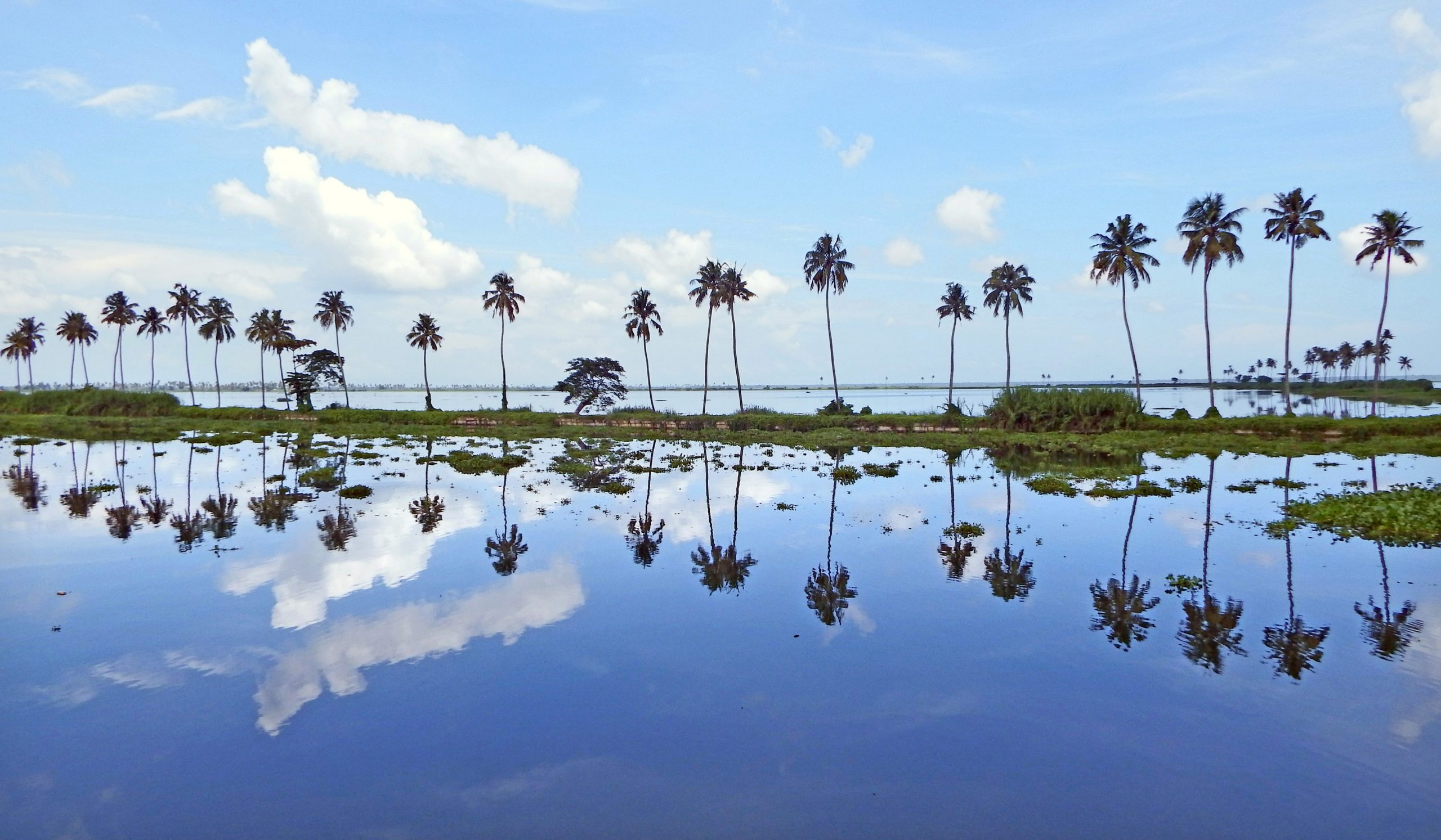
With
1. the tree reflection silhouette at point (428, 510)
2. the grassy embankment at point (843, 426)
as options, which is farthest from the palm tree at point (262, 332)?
the tree reflection silhouette at point (428, 510)

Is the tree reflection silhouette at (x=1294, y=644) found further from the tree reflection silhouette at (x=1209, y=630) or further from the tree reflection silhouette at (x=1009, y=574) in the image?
the tree reflection silhouette at (x=1009, y=574)

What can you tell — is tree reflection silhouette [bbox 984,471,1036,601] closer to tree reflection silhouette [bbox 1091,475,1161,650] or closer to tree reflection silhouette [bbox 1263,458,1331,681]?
tree reflection silhouette [bbox 1091,475,1161,650]

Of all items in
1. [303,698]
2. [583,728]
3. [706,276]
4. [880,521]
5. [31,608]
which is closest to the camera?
[583,728]

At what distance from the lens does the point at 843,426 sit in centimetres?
6744

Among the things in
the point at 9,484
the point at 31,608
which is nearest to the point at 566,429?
the point at 9,484

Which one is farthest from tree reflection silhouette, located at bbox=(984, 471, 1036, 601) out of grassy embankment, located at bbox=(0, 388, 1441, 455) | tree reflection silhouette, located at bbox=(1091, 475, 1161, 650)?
grassy embankment, located at bbox=(0, 388, 1441, 455)

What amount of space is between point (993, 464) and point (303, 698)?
3755cm

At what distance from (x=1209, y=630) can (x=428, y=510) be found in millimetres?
24183

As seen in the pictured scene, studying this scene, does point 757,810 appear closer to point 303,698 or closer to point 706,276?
point 303,698

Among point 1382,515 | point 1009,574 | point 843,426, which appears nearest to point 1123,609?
point 1009,574

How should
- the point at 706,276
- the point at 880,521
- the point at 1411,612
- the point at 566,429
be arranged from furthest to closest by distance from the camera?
the point at 706,276
the point at 566,429
the point at 880,521
the point at 1411,612

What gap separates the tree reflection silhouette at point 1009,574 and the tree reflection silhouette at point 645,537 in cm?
873

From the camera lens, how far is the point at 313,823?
27.2ft

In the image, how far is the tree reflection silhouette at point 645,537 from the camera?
20.9m
